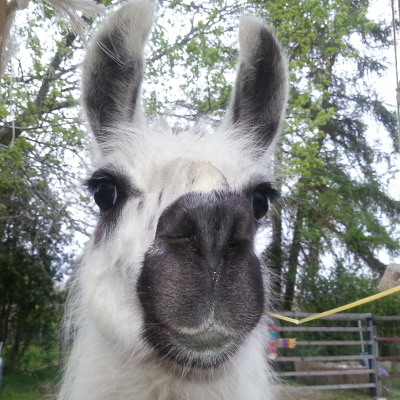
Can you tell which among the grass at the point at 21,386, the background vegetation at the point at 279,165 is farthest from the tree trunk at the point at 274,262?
the grass at the point at 21,386

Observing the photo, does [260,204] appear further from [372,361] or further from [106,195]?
[372,361]

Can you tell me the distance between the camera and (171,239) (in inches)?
68.6

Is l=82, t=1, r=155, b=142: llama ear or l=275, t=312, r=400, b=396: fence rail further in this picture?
l=275, t=312, r=400, b=396: fence rail

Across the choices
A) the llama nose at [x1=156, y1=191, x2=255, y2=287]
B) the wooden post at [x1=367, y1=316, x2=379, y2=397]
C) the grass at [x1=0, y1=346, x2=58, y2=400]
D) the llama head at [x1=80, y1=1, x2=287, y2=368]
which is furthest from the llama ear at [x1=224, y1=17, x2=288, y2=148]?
the wooden post at [x1=367, y1=316, x2=379, y2=397]

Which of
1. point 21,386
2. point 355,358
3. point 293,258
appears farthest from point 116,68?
point 293,258

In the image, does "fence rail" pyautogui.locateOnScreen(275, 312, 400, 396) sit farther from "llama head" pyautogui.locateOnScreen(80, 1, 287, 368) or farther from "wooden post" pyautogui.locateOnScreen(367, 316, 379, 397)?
"llama head" pyautogui.locateOnScreen(80, 1, 287, 368)

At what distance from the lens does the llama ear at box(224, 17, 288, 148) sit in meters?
2.62

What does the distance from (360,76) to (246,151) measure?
633 inches

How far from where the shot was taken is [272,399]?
2766 millimetres

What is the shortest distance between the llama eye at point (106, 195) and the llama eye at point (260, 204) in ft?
2.27

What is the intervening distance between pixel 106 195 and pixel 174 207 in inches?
25.1

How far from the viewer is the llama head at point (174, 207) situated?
1698mm

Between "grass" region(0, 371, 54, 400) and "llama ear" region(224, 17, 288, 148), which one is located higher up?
"llama ear" region(224, 17, 288, 148)

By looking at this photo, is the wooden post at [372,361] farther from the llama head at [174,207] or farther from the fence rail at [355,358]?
the llama head at [174,207]
